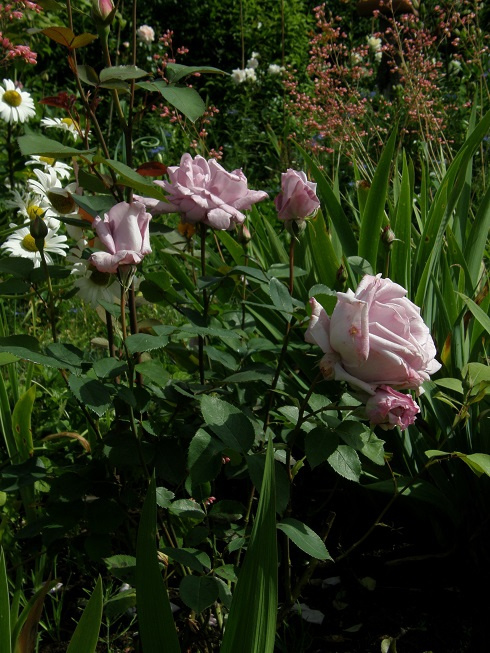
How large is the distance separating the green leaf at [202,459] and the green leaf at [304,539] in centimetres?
11

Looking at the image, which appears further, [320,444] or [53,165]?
[53,165]

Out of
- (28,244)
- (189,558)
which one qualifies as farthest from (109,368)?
(28,244)

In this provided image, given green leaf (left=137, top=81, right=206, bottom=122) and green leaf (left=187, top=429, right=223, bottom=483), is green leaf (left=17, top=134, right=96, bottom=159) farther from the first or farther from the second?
green leaf (left=187, top=429, right=223, bottom=483)

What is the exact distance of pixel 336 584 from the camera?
1406 mm

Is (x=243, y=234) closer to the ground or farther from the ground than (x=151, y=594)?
farther from the ground

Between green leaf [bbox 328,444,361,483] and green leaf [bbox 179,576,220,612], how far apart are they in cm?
22

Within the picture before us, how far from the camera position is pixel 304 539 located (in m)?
0.89

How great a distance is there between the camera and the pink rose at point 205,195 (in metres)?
1.02

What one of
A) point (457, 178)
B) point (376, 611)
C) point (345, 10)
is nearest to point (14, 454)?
point (376, 611)

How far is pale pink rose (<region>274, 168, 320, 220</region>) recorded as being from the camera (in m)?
0.99

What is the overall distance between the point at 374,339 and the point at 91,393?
0.37m

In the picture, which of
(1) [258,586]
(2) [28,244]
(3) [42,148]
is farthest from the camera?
(2) [28,244]

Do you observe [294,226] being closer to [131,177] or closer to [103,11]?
[131,177]

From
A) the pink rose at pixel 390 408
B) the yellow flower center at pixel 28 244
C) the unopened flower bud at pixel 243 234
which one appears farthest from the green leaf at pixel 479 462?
the yellow flower center at pixel 28 244
